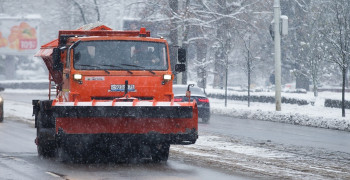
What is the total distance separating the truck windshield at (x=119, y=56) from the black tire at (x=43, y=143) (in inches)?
59.6

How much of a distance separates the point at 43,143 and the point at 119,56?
2.47 m

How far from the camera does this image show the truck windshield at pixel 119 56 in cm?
1421

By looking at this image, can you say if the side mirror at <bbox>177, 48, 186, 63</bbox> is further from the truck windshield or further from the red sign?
the red sign

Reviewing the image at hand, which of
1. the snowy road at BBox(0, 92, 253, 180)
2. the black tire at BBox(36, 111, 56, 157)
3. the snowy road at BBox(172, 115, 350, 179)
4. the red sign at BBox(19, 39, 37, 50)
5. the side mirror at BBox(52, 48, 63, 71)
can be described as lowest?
the snowy road at BBox(0, 92, 253, 180)

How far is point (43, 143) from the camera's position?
1489cm

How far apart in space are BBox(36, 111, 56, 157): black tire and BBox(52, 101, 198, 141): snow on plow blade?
1.58 m

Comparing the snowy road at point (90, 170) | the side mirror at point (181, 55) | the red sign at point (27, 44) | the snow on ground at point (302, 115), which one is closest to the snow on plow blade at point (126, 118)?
the snowy road at point (90, 170)

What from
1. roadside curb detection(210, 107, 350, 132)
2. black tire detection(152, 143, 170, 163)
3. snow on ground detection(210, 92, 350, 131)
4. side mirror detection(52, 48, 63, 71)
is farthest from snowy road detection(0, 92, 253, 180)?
snow on ground detection(210, 92, 350, 131)

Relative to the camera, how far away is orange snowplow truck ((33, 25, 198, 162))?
13.1 meters

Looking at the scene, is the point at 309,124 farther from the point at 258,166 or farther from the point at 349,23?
the point at 258,166

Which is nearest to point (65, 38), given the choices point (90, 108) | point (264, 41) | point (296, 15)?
point (90, 108)

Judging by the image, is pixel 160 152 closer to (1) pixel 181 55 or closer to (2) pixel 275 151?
(1) pixel 181 55

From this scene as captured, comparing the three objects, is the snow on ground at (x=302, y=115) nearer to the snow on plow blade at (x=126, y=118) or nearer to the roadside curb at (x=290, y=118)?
the roadside curb at (x=290, y=118)

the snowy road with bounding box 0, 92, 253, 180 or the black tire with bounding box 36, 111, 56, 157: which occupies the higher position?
the black tire with bounding box 36, 111, 56, 157
